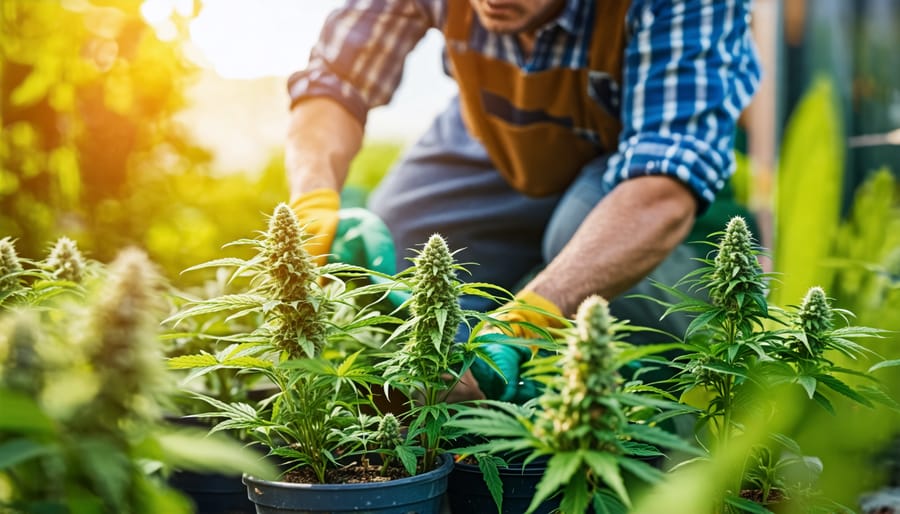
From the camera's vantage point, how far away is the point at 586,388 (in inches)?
33.1

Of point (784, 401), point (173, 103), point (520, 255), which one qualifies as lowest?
point (784, 401)

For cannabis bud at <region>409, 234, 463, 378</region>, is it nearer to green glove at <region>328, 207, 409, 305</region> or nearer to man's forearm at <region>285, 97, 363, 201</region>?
green glove at <region>328, 207, 409, 305</region>

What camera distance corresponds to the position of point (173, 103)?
2.81 meters

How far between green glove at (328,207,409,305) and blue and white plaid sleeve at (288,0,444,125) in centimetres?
77

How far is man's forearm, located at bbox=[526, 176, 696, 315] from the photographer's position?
171 centimetres

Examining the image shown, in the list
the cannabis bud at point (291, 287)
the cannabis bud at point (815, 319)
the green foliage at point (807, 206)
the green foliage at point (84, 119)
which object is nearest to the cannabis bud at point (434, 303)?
the cannabis bud at point (291, 287)

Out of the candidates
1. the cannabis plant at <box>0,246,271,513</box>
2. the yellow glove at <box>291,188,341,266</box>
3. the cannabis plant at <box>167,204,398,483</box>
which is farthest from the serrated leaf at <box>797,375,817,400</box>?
the yellow glove at <box>291,188,341,266</box>

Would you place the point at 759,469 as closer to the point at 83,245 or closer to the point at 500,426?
the point at 500,426

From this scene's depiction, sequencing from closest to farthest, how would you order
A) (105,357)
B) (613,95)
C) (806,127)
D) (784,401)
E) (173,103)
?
(105,357) < (784,401) < (613,95) < (806,127) < (173,103)

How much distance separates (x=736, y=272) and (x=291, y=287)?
56 cm

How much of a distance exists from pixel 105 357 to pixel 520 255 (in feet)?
7.44

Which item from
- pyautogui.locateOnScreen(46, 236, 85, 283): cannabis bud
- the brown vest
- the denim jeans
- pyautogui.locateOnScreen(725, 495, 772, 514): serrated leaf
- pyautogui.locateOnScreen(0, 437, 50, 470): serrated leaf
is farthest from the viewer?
the denim jeans

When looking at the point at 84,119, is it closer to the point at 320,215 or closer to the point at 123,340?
the point at 320,215

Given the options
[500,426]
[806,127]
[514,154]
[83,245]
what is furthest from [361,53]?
[500,426]
